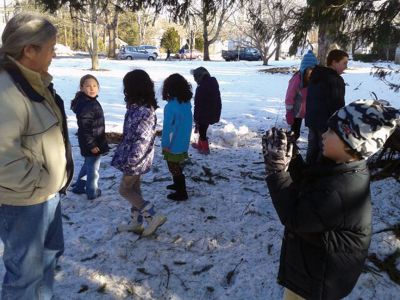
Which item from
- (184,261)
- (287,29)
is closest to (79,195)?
(184,261)

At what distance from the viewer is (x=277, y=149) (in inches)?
71.3

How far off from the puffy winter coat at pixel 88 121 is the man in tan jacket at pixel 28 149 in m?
1.95

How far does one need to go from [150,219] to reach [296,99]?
139 inches

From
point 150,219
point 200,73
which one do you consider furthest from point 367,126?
point 200,73

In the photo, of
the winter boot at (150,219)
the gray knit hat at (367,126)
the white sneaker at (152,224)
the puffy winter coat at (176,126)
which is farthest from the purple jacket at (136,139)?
the gray knit hat at (367,126)

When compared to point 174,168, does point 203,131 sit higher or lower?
higher

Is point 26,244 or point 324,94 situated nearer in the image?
point 26,244

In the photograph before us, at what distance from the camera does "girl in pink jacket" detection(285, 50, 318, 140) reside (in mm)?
5895

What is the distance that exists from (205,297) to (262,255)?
73cm

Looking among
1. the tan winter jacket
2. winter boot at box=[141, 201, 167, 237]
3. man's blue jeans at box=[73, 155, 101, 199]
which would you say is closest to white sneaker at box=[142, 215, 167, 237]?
winter boot at box=[141, 201, 167, 237]

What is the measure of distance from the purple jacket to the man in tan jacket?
1.24 metres

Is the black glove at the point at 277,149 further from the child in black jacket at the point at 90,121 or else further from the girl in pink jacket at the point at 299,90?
the girl in pink jacket at the point at 299,90

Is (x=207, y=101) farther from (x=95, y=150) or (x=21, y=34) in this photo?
(x=21, y=34)

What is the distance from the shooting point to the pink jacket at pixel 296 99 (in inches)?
240
